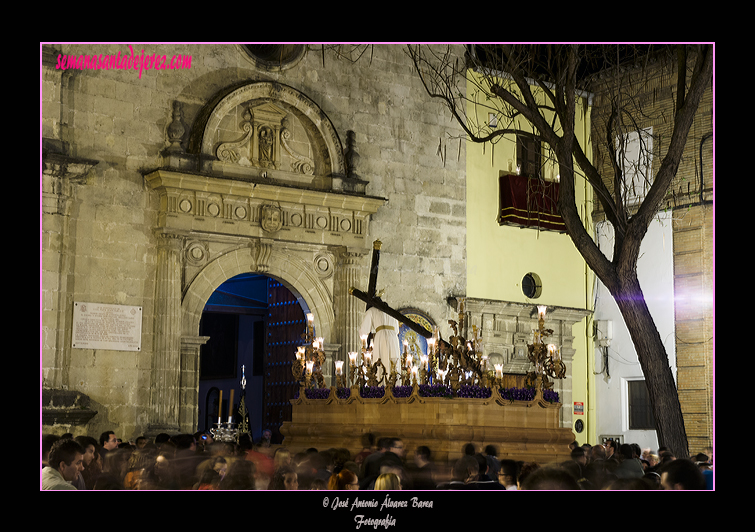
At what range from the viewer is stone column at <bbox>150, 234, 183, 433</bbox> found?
15.6m

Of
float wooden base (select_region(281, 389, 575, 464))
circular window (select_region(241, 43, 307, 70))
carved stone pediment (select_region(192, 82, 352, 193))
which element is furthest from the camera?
circular window (select_region(241, 43, 307, 70))

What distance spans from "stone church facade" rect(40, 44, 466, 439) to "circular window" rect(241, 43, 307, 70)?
0.04 m

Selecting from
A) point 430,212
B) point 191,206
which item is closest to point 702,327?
point 430,212

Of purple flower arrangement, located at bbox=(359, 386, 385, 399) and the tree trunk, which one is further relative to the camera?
purple flower arrangement, located at bbox=(359, 386, 385, 399)

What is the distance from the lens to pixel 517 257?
2078 centimetres

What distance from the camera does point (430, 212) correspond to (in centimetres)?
1938

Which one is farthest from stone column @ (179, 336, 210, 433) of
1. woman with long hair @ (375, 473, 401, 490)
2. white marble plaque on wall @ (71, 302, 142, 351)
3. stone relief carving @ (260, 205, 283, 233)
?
woman with long hair @ (375, 473, 401, 490)

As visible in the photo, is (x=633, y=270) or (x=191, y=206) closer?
(x=633, y=270)

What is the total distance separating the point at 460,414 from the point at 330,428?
234cm

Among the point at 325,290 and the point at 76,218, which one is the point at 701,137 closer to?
the point at 325,290

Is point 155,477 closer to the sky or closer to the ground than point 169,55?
closer to the ground

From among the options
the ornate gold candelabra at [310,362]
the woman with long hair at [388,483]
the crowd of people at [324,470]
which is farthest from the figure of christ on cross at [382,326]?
the woman with long hair at [388,483]

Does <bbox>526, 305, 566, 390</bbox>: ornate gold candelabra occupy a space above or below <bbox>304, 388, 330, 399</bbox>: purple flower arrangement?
above

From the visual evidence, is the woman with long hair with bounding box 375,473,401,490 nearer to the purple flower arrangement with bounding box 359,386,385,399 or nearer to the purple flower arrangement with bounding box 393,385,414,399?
the purple flower arrangement with bounding box 393,385,414,399
